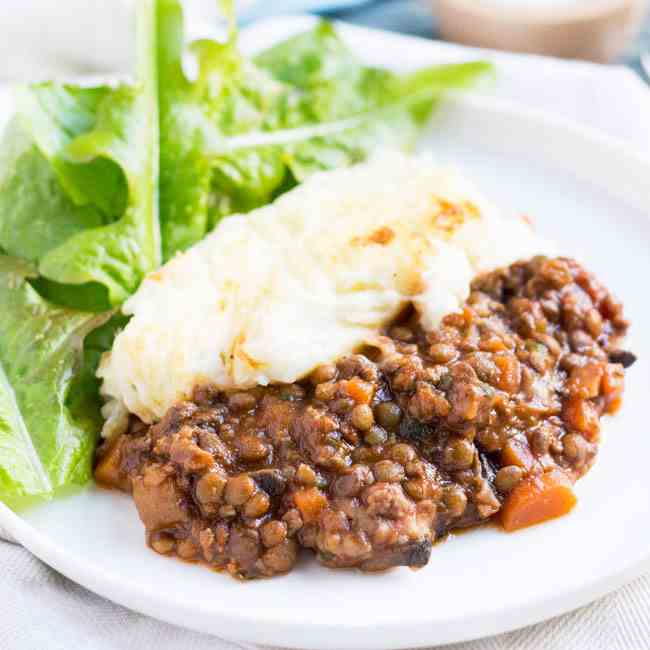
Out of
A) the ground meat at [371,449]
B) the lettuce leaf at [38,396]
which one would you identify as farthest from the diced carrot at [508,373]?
the lettuce leaf at [38,396]

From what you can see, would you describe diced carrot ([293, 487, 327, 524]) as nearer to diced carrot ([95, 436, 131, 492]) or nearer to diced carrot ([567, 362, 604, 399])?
diced carrot ([95, 436, 131, 492])

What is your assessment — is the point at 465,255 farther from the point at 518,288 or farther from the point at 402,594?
the point at 402,594

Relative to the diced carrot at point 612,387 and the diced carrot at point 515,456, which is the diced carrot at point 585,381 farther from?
the diced carrot at point 515,456

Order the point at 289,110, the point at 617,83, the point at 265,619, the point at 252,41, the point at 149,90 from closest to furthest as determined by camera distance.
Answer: the point at 265,619, the point at 149,90, the point at 289,110, the point at 617,83, the point at 252,41

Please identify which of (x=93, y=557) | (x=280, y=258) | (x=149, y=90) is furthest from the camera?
(x=149, y=90)

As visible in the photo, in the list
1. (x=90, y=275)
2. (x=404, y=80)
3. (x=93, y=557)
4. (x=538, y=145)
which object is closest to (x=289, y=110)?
(x=404, y=80)

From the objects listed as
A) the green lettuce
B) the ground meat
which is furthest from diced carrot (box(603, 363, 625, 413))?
the green lettuce
